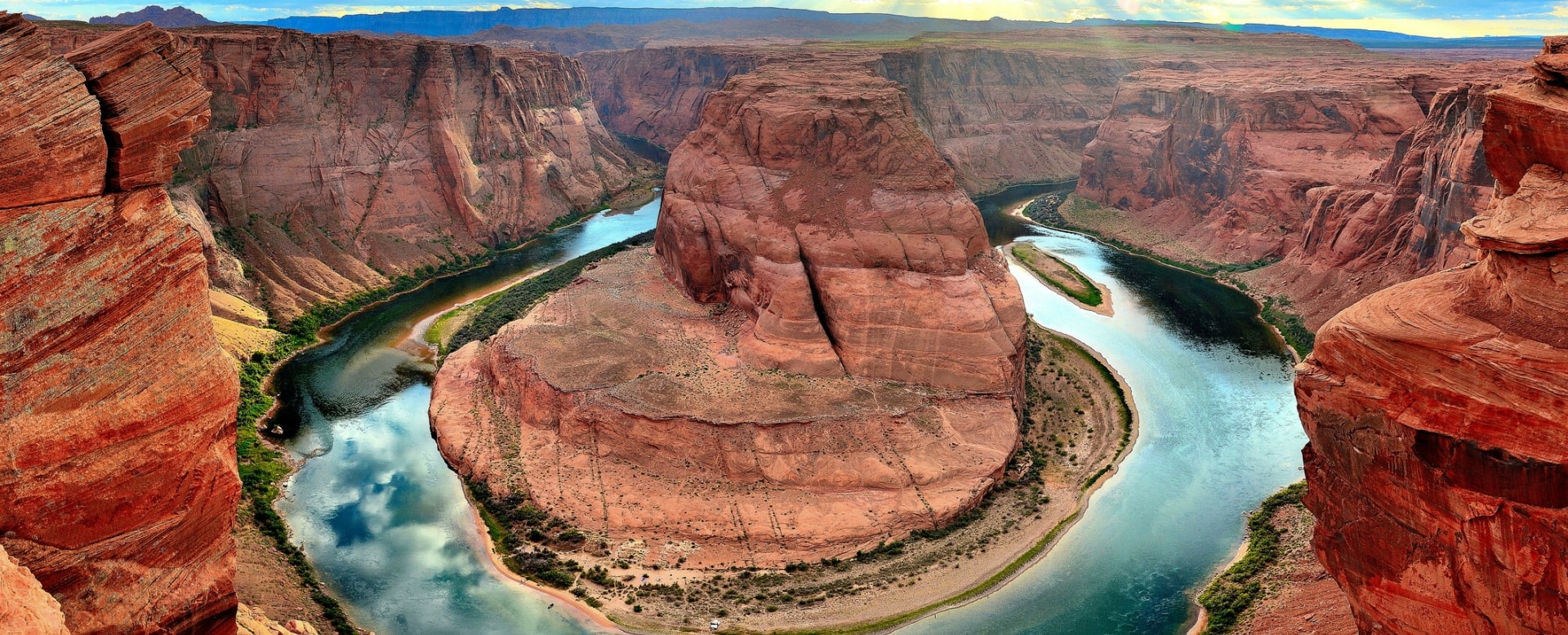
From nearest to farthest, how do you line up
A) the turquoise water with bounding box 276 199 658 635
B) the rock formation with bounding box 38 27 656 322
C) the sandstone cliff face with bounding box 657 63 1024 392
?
the turquoise water with bounding box 276 199 658 635, the sandstone cliff face with bounding box 657 63 1024 392, the rock formation with bounding box 38 27 656 322

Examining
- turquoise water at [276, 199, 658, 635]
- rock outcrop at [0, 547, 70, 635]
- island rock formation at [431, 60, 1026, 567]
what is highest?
rock outcrop at [0, 547, 70, 635]

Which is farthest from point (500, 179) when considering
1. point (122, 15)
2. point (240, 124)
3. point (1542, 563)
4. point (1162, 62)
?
point (122, 15)

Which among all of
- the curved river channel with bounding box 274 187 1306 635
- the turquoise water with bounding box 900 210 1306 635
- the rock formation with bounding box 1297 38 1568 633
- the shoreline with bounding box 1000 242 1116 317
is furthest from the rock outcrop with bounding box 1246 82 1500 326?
the rock formation with bounding box 1297 38 1568 633

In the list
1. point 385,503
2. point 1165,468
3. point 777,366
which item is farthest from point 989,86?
point 385,503

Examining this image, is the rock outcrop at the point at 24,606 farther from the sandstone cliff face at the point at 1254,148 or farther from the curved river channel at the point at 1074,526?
the sandstone cliff face at the point at 1254,148

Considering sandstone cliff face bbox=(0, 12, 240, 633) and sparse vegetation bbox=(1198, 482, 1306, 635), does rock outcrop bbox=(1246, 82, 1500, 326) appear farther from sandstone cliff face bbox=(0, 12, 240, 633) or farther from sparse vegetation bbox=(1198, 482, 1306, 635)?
sandstone cliff face bbox=(0, 12, 240, 633)

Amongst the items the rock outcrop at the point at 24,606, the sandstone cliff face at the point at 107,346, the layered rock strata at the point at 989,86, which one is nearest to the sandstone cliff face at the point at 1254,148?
the layered rock strata at the point at 989,86

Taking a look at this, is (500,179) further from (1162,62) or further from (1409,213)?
(1162,62)
